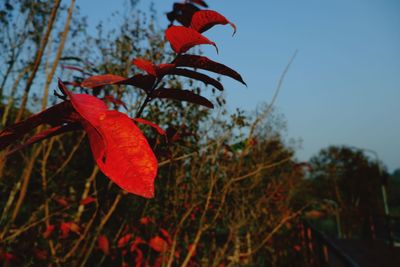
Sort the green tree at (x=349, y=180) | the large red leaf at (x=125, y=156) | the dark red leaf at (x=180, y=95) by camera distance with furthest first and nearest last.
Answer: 1. the green tree at (x=349, y=180)
2. the dark red leaf at (x=180, y=95)
3. the large red leaf at (x=125, y=156)

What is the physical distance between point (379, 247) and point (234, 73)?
1007cm

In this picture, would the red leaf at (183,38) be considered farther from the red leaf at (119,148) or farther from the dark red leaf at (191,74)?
the red leaf at (119,148)

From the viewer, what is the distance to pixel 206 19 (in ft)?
1.94

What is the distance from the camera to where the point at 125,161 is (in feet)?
1.32

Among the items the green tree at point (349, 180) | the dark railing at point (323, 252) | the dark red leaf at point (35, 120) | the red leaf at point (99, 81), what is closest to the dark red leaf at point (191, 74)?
the red leaf at point (99, 81)

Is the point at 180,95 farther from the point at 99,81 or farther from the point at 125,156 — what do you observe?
the point at 125,156

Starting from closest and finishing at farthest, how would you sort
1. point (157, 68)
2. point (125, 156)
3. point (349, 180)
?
1. point (125, 156)
2. point (157, 68)
3. point (349, 180)

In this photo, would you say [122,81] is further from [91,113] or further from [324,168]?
[324,168]

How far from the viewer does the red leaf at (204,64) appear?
1.84 ft

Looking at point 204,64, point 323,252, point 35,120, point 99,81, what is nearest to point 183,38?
point 204,64

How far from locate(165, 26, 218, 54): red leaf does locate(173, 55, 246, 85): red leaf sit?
2 centimetres

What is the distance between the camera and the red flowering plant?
0.39 metres

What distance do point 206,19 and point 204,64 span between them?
4.1 inches

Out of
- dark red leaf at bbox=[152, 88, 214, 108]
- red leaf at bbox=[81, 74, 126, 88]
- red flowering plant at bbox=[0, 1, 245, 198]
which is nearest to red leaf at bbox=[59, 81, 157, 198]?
red flowering plant at bbox=[0, 1, 245, 198]
